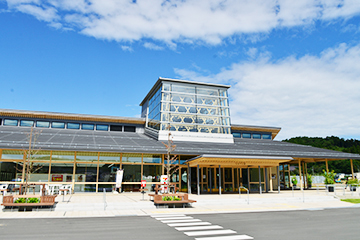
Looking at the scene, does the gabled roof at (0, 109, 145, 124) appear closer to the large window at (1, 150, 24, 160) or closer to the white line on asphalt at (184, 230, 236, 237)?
the large window at (1, 150, 24, 160)

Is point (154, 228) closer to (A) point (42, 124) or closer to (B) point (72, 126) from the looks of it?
(B) point (72, 126)

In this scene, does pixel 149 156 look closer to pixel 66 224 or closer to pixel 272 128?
pixel 66 224

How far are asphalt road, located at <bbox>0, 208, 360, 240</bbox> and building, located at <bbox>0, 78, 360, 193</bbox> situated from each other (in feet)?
28.3

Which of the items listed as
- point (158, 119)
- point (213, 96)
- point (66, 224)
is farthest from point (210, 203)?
point (213, 96)

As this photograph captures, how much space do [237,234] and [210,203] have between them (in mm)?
8204

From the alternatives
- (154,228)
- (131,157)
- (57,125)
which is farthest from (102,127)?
(154,228)

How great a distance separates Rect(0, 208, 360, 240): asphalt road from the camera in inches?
314

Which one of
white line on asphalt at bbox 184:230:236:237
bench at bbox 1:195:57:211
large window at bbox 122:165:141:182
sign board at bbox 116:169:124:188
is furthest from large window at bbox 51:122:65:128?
white line on asphalt at bbox 184:230:236:237

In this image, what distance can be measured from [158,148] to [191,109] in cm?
874

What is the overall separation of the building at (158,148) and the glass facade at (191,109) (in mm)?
104

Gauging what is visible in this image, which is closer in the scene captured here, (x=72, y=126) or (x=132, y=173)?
(x=132, y=173)

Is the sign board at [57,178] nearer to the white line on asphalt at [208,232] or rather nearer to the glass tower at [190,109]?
the glass tower at [190,109]

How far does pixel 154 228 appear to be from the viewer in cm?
932

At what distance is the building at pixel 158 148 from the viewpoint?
68.5 ft
